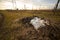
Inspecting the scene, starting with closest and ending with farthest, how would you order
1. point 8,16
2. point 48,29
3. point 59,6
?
point 48,29 < point 8,16 < point 59,6

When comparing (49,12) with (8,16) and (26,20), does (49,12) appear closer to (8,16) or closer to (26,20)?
(26,20)

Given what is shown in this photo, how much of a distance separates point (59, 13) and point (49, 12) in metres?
0.14

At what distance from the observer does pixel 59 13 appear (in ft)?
5.25

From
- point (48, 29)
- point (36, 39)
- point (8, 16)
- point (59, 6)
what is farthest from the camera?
point (59, 6)

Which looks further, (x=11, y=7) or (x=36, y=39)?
(x=11, y=7)

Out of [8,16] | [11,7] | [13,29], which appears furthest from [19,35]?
[11,7]

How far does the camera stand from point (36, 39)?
127 centimetres

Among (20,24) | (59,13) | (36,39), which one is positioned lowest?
(36,39)

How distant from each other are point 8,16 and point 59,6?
0.74 m

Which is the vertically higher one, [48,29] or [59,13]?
[59,13]

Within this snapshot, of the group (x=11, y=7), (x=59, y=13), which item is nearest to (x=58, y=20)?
(x=59, y=13)

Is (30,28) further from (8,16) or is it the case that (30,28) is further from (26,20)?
(8,16)

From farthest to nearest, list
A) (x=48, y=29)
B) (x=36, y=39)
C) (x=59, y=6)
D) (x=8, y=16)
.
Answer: (x=59, y=6) < (x=8, y=16) < (x=48, y=29) < (x=36, y=39)

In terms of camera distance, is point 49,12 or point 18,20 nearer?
point 18,20
